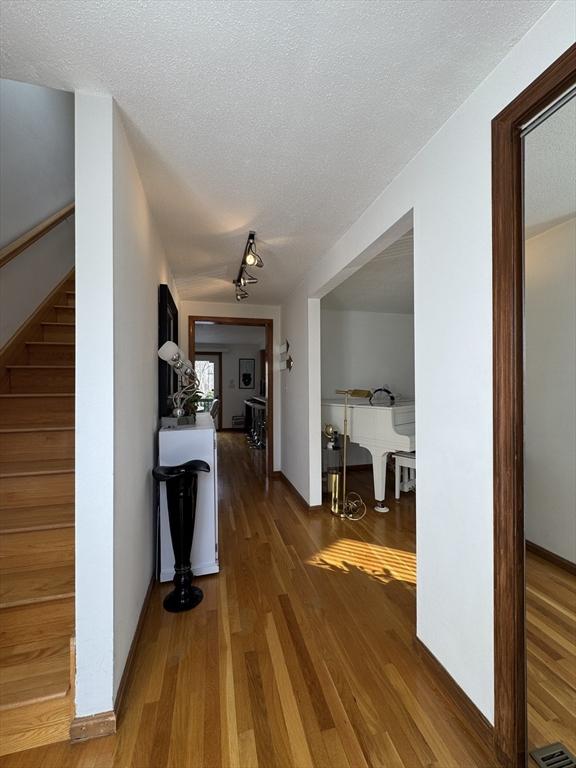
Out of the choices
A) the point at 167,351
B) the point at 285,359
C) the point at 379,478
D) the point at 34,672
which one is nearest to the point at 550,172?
the point at 167,351

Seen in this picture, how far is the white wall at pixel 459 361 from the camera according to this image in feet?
3.82

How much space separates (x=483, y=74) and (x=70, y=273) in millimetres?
3179

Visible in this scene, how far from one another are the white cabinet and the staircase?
0.58 meters

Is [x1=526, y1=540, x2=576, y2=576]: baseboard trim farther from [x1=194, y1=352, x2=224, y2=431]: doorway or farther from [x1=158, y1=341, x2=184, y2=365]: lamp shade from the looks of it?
[x1=194, y1=352, x2=224, y2=431]: doorway

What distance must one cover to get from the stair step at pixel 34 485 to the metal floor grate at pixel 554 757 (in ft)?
6.94

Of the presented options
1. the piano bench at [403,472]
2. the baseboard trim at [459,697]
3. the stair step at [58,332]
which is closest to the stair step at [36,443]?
the stair step at [58,332]

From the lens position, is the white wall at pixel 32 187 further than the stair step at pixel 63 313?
No

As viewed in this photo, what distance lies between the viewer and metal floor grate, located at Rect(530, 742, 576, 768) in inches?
42.8

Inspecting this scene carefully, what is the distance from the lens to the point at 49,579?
145 cm

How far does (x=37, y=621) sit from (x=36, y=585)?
14 centimetres

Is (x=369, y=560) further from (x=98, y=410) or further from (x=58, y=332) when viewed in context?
(x=58, y=332)

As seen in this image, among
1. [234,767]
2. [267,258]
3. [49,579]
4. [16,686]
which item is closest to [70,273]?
[267,258]

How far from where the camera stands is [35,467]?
1.68 m

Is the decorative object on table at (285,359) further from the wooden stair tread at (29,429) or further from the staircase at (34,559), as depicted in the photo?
the wooden stair tread at (29,429)
